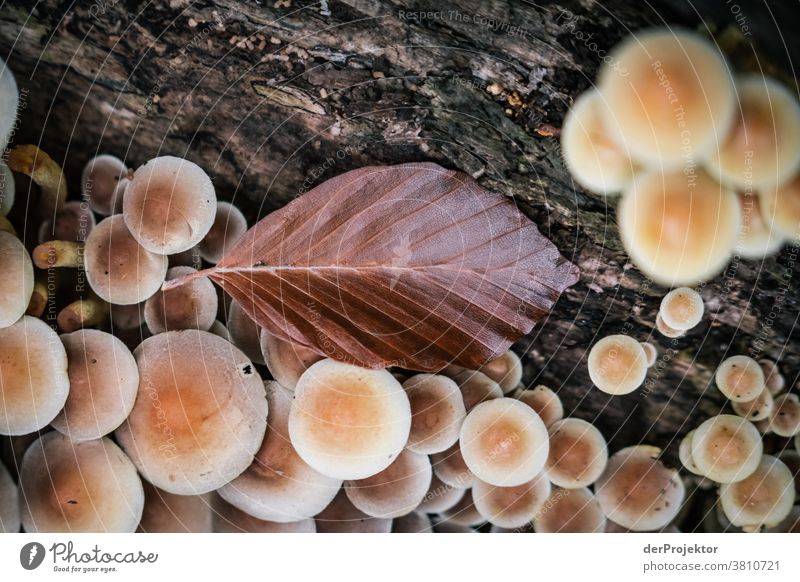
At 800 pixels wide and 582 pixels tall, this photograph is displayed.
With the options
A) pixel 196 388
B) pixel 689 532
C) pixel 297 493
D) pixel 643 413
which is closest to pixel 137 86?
pixel 196 388

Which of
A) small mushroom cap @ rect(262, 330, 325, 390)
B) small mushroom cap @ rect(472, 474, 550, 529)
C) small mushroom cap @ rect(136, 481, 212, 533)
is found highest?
small mushroom cap @ rect(262, 330, 325, 390)

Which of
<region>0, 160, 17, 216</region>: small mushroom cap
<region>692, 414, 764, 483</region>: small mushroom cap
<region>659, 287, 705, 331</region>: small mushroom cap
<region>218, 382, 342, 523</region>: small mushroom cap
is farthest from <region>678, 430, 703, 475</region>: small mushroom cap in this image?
<region>0, 160, 17, 216</region>: small mushroom cap

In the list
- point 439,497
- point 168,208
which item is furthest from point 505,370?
point 168,208

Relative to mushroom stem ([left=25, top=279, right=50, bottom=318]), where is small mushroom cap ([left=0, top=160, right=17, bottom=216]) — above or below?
above

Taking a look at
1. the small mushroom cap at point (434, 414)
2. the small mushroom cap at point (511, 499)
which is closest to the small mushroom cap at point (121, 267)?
the small mushroom cap at point (434, 414)

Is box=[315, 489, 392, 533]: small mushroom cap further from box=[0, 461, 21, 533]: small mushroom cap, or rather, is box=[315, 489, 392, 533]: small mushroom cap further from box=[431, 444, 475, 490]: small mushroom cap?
box=[0, 461, 21, 533]: small mushroom cap

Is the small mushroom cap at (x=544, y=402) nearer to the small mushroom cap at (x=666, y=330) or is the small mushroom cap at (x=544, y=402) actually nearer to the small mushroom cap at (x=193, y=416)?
the small mushroom cap at (x=666, y=330)

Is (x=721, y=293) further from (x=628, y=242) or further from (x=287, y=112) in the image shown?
(x=287, y=112)
